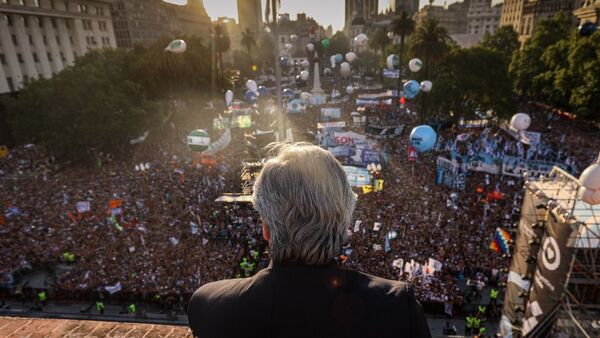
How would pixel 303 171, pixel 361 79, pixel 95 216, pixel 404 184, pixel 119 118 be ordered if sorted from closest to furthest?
pixel 303 171
pixel 95 216
pixel 404 184
pixel 119 118
pixel 361 79

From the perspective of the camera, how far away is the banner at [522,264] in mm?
8344

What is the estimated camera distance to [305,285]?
1299 millimetres

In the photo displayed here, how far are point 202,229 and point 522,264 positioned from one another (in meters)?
12.4

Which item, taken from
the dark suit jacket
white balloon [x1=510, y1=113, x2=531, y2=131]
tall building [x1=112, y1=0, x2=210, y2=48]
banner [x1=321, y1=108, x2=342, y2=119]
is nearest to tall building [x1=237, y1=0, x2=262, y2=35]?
tall building [x1=112, y1=0, x2=210, y2=48]

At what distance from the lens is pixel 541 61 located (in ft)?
115

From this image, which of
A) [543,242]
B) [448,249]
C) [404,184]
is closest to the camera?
[543,242]

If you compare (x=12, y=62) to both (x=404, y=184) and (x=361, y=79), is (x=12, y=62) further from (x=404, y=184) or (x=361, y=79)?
(x=361, y=79)

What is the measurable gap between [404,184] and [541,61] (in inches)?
1130

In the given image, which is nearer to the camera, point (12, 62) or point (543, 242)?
point (543, 242)

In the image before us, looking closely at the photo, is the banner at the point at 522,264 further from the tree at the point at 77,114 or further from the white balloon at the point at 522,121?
the tree at the point at 77,114

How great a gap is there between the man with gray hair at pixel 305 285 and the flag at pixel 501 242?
1345 cm

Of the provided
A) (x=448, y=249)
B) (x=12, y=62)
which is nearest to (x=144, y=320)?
(x=448, y=249)

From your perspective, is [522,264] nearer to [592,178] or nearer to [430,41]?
[592,178]

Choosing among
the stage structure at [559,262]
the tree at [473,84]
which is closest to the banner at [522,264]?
the stage structure at [559,262]
